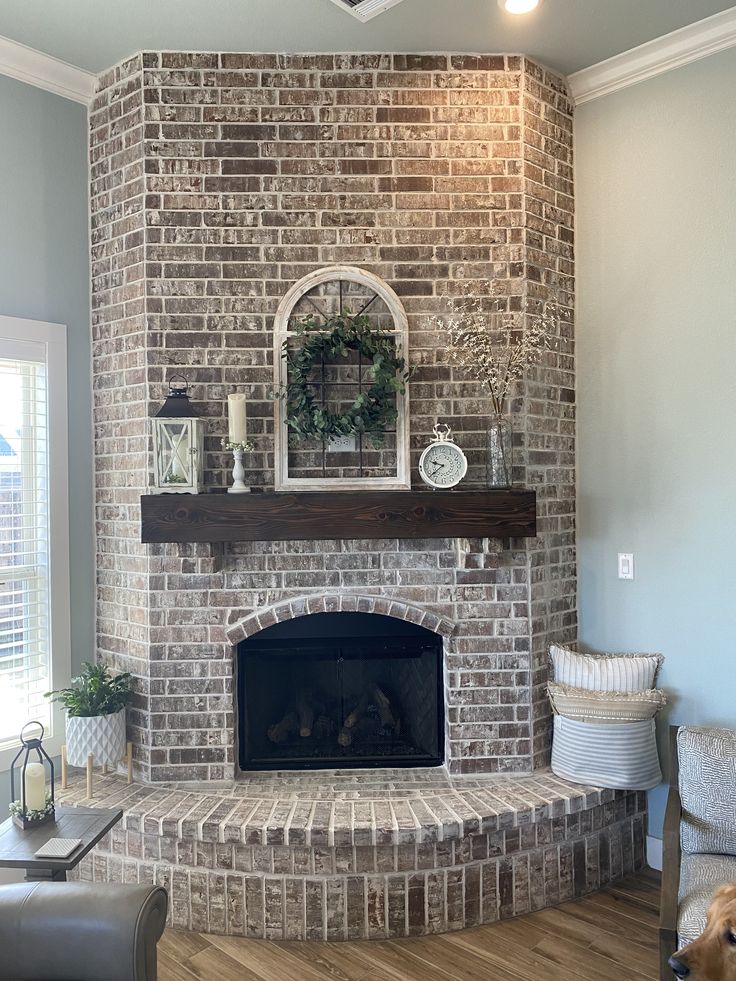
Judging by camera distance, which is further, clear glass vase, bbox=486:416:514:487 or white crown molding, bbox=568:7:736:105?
clear glass vase, bbox=486:416:514:487

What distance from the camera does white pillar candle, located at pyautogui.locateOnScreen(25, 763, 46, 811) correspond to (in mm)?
2074

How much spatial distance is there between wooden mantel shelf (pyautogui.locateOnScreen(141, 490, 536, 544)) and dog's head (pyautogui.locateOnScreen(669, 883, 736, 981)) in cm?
142

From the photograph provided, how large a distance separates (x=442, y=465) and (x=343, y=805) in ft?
4.21

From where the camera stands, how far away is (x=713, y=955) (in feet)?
5.62

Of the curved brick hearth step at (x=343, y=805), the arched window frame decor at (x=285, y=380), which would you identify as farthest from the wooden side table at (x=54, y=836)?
the arched window frame decor at (x=285, y=380)

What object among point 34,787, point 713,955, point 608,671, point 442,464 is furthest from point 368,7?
point 713,955

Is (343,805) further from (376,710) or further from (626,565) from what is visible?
(626,565)

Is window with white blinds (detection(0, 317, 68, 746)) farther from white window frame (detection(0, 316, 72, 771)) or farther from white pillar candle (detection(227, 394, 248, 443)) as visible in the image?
white pillar candle (detection(227, 394, 248, 443))

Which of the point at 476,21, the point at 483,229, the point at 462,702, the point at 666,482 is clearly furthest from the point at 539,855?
the point at 476,21

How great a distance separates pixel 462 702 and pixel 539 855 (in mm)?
592

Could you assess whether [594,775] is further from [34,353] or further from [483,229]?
[34,353]

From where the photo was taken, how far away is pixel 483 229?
295 centimetres

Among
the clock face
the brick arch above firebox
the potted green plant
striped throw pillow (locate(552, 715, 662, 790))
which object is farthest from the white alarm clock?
the potted green plant

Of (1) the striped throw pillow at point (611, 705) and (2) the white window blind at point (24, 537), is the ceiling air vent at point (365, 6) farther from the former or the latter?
(1) the striped throw pillow at point (611, 705)
